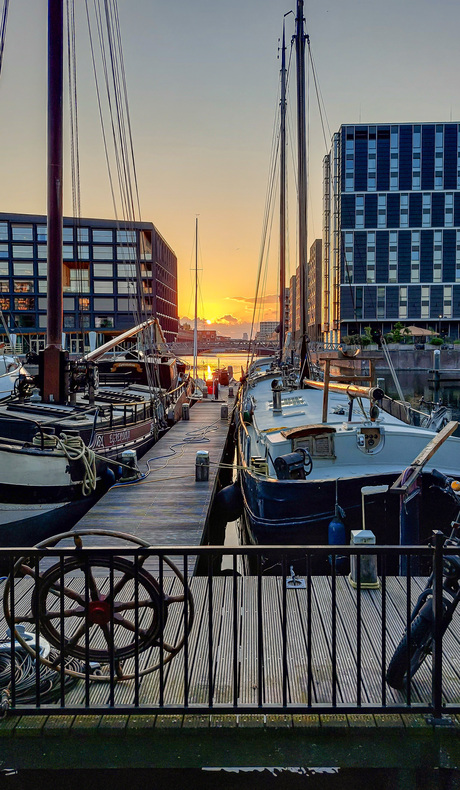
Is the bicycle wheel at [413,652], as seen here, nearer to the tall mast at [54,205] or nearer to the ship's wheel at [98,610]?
the ship's wheel at [98,610]

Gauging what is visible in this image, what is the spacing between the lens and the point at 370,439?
1005 cm

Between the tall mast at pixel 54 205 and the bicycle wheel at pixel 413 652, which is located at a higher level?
the tall mast at pixel 54 205

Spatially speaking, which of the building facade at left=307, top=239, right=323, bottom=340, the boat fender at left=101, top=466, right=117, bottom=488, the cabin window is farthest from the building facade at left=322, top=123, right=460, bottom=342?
the cabin window

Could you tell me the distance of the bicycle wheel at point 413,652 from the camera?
12.9 ft

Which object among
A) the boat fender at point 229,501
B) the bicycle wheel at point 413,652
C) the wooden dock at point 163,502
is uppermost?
the bicycle wheel at point 413,652

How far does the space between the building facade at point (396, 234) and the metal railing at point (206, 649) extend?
76800 millimetres

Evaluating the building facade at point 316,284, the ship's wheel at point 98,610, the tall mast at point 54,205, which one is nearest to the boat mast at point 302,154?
the tall mast at point 54,205

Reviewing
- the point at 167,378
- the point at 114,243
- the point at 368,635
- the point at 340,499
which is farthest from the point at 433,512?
the point at 114,243

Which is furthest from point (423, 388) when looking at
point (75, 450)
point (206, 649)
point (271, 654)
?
point (206, 649)

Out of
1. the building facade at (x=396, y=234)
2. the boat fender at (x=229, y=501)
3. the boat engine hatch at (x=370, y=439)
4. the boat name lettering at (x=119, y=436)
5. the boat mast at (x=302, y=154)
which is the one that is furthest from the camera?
the building facade at (x=396, y=234)

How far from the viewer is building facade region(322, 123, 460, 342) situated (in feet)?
261

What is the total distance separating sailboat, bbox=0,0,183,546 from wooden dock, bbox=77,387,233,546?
0.66 metres

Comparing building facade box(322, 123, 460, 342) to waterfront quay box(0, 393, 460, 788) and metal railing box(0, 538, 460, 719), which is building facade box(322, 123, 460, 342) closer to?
metal railing box(0, 538, 460, 719)

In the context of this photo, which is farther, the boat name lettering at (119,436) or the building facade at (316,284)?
the building facade at (316,284)
